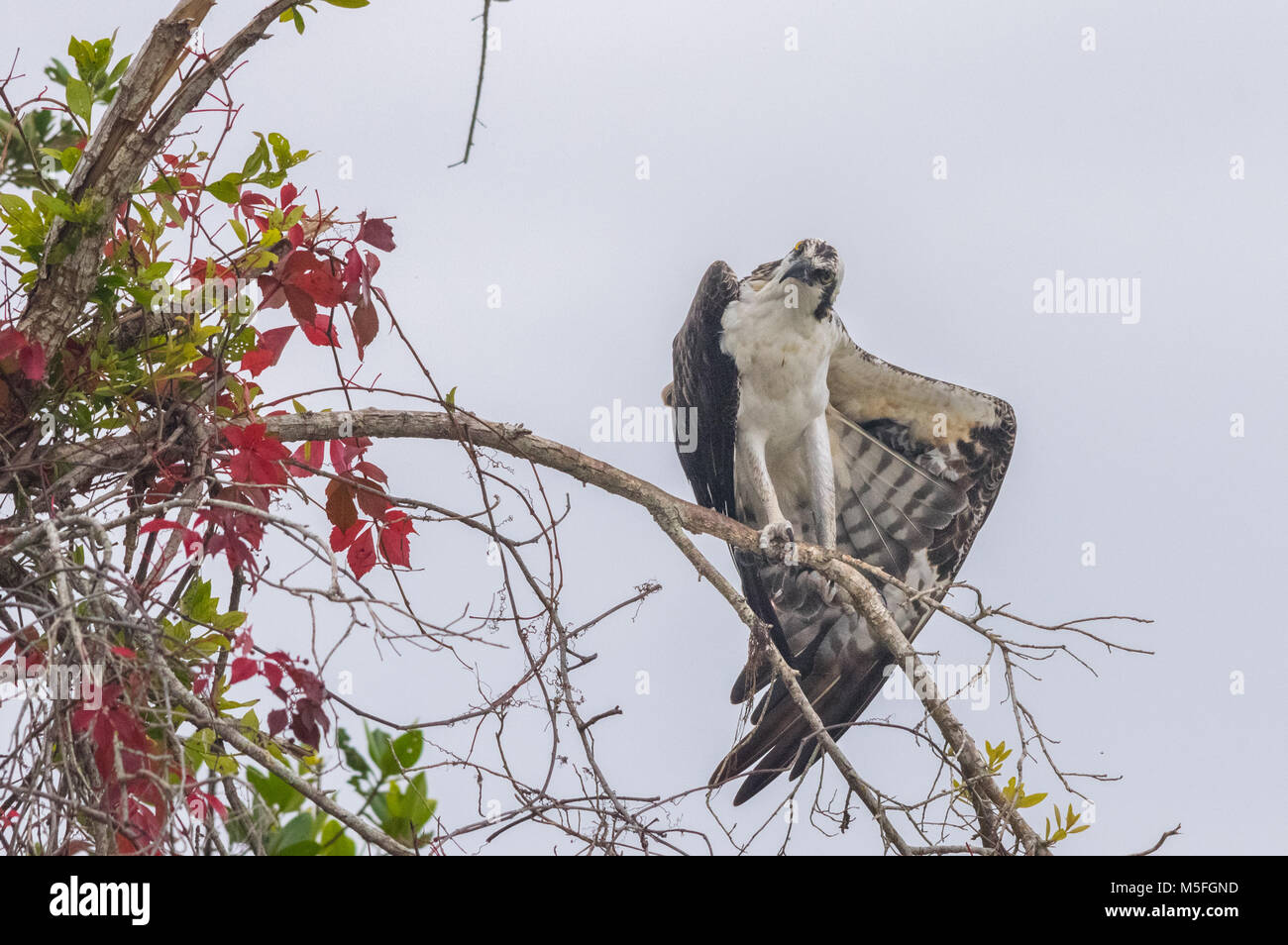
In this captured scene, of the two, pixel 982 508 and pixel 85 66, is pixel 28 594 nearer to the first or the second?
pixel 85 66

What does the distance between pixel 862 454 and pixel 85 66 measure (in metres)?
3.99

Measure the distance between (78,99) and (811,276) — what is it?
330 cm

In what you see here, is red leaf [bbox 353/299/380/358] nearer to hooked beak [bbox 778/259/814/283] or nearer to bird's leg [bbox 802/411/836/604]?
hooked beak [bbox 778/259/814/283]

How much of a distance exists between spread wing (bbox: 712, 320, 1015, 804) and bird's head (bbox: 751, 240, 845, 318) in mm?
280

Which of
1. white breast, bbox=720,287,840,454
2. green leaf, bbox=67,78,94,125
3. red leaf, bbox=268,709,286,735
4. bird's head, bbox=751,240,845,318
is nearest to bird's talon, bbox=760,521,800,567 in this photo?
white breast, bbox=720,287,840,454

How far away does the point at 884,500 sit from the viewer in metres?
6.05

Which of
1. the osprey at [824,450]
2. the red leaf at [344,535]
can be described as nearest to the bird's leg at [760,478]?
the osprey at [824,450]

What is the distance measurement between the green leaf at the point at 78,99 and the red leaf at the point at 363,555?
1.19 meters

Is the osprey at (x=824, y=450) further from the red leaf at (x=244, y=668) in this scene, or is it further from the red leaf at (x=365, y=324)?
the red leaf at (x=244, y=668)

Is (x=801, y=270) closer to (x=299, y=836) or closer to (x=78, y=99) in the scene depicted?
(x=299, y=836)

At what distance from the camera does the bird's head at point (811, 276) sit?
555cm

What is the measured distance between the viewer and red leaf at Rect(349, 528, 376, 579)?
11.0ft

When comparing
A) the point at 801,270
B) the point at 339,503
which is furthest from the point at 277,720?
the point at 801,270
